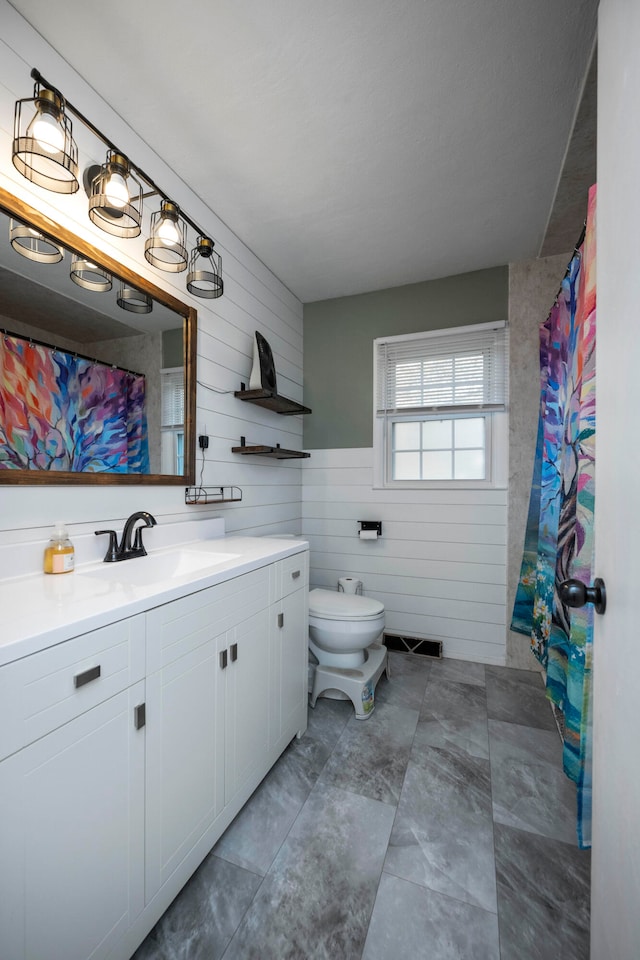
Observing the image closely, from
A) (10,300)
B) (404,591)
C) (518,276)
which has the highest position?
(518,276)

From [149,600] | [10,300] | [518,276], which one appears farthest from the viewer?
[518,276]

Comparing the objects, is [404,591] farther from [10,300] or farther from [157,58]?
[157,58]

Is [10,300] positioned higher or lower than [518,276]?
lower

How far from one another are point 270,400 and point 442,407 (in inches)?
46.9

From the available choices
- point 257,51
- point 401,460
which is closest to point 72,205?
point 257,51

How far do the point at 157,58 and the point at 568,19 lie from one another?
1.33m

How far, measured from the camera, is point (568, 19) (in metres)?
1.26

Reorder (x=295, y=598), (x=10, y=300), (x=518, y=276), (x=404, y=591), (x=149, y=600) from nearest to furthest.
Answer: (x=149, y=600)
(x=10, y=300)
(x=295, y=598)
(x=518, y=276)
(x=404, y=591)

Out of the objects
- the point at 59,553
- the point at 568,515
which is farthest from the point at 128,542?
the point at 568,515

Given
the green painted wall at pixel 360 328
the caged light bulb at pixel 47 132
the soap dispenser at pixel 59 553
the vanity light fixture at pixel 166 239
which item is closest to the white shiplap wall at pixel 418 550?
the green painted wall at pixel 360 328

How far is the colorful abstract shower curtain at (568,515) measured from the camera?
1.21 m

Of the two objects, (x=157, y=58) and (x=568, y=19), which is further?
(x=157, y=58)

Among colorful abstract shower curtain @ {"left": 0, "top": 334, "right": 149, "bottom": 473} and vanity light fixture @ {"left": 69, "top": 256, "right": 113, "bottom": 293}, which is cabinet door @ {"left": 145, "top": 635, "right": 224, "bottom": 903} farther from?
vanity light fixture @ {"left": 69, "top": 256, "right": 113, "bottom": 293}

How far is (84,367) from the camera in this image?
4.67 feet
